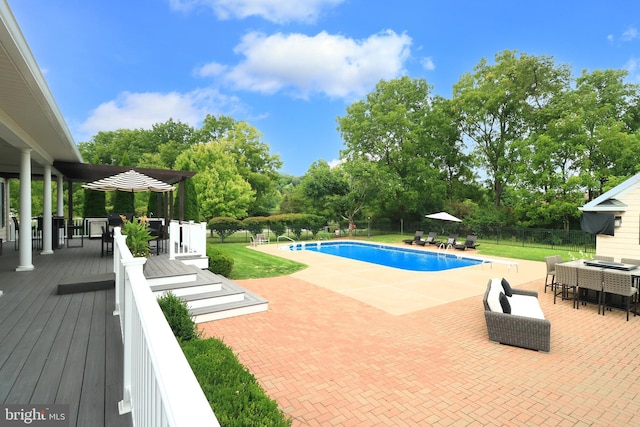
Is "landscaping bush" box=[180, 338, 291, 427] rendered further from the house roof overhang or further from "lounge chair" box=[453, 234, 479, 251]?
"lounge chair" box=[453, 234, 479, 251]

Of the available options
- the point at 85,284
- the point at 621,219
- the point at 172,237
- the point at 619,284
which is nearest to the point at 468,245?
the point at 621,219

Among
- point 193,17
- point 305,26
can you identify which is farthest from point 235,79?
point 193,17

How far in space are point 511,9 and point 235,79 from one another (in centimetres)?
2480

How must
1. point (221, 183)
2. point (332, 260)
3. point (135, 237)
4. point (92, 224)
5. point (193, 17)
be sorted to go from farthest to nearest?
point (221, 183) < point (193, 17) < point (332, 260) < point (92, 224) < point (135, 237)

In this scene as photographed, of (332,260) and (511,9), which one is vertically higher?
(511,9)

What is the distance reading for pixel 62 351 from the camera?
10.9 ft

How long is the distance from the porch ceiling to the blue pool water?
482 inches

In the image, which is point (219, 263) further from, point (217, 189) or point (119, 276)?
point (217, 189)

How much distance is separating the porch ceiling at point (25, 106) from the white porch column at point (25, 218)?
0.45 m

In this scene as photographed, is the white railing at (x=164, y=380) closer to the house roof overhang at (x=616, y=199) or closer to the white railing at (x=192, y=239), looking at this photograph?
the white railing at (x=192, y=239)

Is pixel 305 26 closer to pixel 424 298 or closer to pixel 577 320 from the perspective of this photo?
pixel 424 298

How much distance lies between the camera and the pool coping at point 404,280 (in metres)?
8.08

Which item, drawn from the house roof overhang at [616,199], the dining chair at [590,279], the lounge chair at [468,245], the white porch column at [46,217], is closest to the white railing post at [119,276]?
the white porch column at [46,217]

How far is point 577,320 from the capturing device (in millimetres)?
6730
